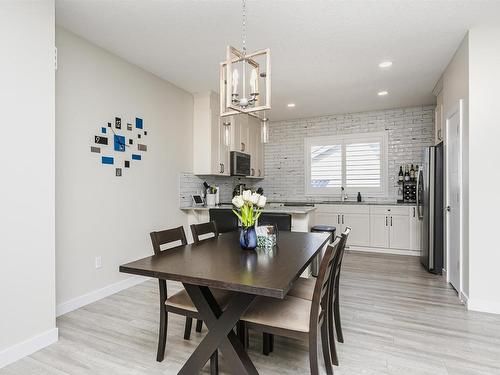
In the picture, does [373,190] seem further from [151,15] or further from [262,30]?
[151,15]

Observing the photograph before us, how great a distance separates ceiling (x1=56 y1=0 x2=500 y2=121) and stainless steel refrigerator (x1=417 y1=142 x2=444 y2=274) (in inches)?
41.7

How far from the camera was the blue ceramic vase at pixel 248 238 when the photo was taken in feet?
6.63

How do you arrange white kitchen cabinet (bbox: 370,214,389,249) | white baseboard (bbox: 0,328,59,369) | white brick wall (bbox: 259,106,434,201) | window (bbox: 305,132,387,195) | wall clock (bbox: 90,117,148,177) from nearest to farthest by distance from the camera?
white baseboard (bbox: 0,328,59,369)
wall clock (bbox: 90,117,148,177)
white kitchen cabinet (bbox: 370,214,389,249)
white brick wall (bbox: 259,106,434,201)
window (bbox: 305,132,387,195)

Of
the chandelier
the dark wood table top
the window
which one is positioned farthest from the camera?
the window

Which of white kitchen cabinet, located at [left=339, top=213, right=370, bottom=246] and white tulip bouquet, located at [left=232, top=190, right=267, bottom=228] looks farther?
white kitchen cabinet, located at [left=339, top=213, right=370, bottom=246]

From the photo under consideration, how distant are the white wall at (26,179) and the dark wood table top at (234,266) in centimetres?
96

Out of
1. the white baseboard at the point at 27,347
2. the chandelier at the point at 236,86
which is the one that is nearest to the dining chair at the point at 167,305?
the white baseboard at the point at 27,347

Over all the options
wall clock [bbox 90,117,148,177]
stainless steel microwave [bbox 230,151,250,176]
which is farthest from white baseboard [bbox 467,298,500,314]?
wall clock [bbox 90,117,148,177]

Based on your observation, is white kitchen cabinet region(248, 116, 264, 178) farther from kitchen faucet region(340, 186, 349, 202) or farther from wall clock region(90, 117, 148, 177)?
wall clock region(90, 117, 148, 177)

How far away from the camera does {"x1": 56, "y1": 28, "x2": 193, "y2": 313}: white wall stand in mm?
2699

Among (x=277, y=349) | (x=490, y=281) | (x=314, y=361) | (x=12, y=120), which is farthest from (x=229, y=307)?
(x=490, y=281)

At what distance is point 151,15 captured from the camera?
245 cm

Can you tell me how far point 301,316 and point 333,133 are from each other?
4.78 m

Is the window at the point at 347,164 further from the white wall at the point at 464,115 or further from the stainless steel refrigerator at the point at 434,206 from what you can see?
→ the white wall at the point at 464,115
